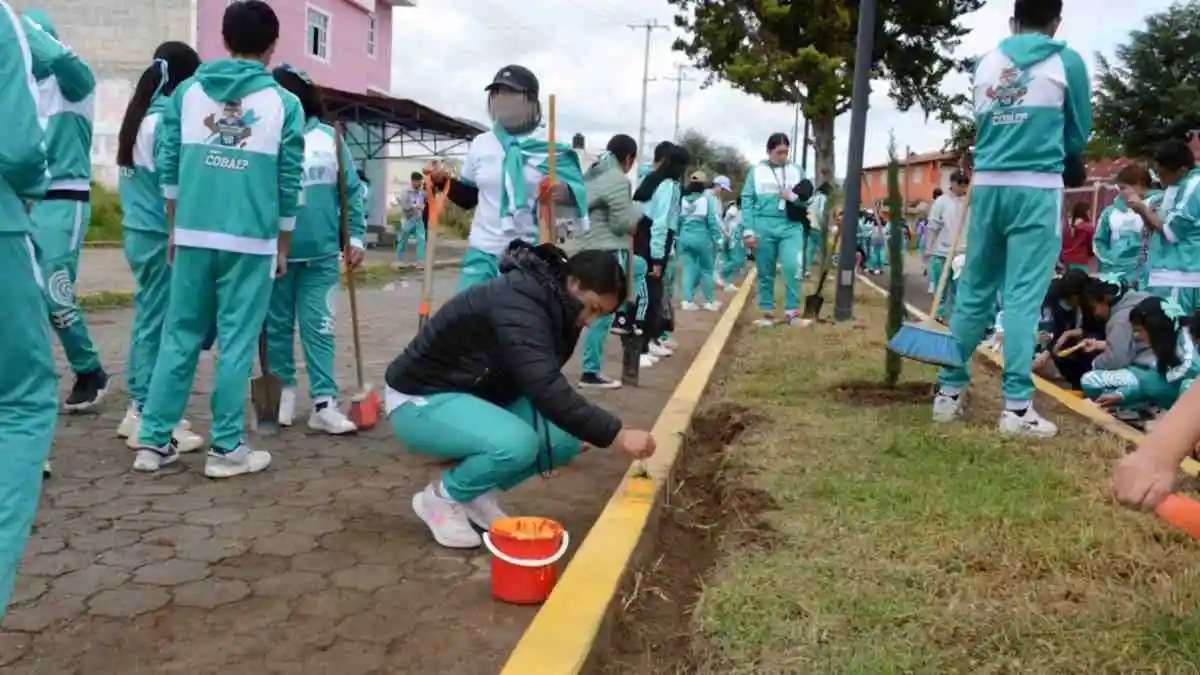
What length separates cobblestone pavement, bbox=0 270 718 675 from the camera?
284 cm

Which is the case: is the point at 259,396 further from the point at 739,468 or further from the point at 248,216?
the point at 739,468

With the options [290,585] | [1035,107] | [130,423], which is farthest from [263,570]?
[1035,107]

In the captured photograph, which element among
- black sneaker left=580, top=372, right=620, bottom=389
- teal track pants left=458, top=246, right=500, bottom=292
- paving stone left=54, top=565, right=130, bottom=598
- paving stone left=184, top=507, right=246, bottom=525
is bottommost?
paving stone left=54, top=565, right=130, bottom=598

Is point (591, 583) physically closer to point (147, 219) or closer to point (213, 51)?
point (147, 219)

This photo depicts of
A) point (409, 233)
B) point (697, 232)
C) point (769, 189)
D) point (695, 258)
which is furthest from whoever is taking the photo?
point (409, 233)

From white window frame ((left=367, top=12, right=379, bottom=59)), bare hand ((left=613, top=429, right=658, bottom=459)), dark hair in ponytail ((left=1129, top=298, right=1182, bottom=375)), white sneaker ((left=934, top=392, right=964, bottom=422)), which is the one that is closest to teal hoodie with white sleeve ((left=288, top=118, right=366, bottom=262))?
bare hand ((left=613, top=429, right=658, bottom=459))

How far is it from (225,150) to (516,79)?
139 cm

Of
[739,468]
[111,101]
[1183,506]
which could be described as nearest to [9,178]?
[1183,506]

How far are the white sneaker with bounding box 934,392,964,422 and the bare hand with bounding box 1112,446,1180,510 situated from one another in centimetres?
358

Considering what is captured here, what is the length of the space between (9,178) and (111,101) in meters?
23.9

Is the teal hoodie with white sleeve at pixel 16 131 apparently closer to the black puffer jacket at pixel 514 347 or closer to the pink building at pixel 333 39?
the black puffer jacket at pixel 514 347

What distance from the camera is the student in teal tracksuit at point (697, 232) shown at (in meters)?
12.5

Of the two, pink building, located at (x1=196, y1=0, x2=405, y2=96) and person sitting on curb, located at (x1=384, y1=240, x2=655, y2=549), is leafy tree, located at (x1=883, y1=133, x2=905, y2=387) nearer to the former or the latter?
person sitting on curb, located at (x1=384, y1=240, x2=655, y2=549)

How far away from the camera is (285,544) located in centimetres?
371
